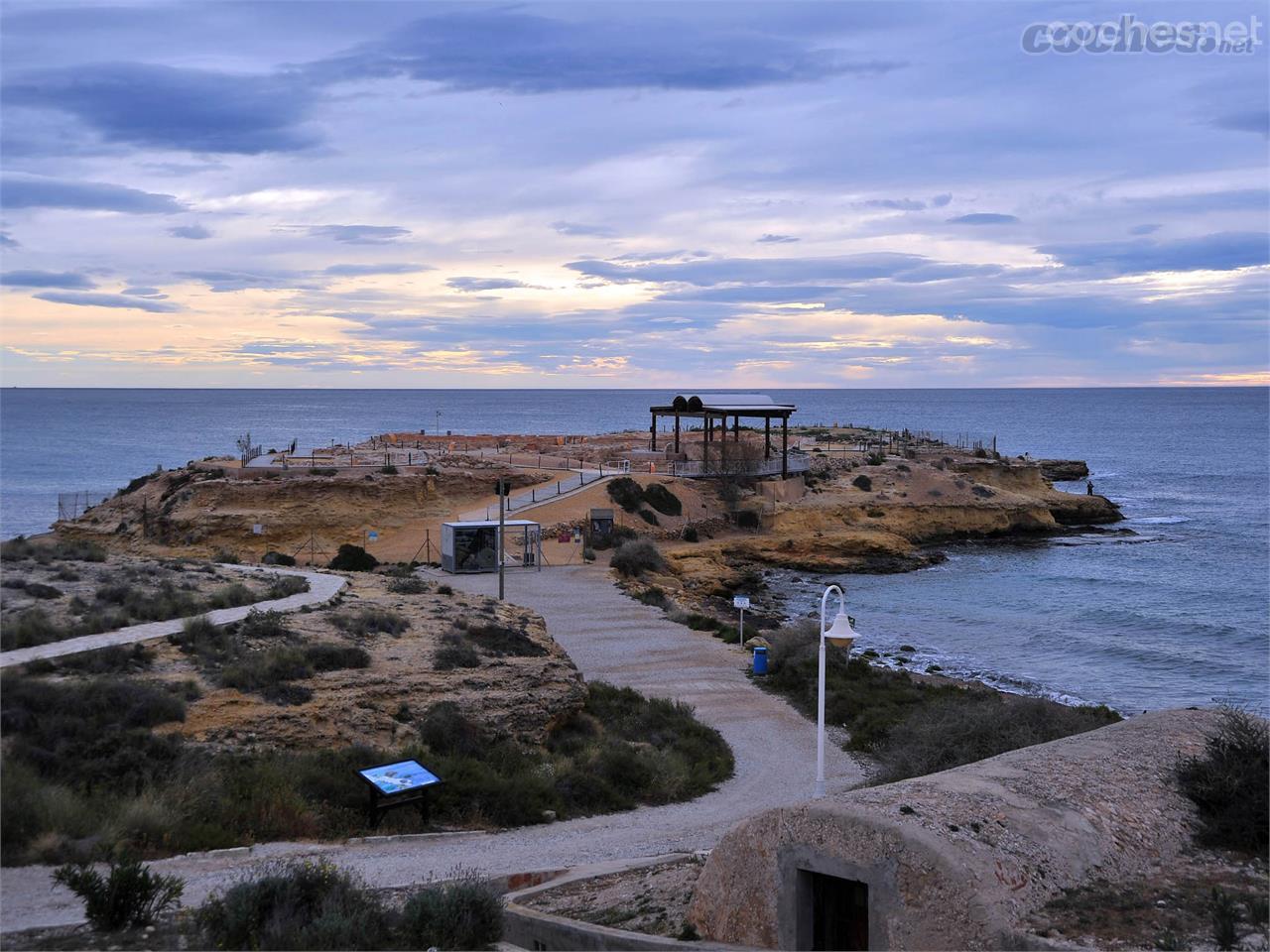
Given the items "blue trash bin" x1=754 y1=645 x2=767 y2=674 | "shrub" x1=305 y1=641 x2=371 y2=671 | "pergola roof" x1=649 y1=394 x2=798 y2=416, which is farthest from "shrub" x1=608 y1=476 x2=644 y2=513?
"shrub" x1=305 y1=641 x2=371 y2=671

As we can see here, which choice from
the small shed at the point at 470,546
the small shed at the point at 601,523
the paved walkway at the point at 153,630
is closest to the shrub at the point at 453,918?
the paved walkway at the point at 153,630

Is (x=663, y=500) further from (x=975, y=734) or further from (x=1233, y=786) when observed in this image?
(x=1233, y=786)

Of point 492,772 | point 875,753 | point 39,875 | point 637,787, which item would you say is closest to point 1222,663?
point 875,753

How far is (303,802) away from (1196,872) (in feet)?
32.6

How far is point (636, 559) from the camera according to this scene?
41031 mm

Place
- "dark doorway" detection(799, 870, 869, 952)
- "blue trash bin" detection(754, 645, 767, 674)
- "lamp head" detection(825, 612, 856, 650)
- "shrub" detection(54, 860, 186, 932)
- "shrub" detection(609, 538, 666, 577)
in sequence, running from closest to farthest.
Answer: "shrub" detection(54, 860, 186, 932), "dark doorway" detection(799, 870, 869, 952), "lamp head" detection(825, 612, 856, 650), "blue trash bin" detection(754, 645, 767, 674), "shrub" detection(609, 538, 666, 577)

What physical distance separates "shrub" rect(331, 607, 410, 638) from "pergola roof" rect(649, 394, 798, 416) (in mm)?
37327

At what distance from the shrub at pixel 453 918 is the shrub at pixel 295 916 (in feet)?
0.81

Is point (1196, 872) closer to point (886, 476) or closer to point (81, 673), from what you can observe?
point (81, 673)

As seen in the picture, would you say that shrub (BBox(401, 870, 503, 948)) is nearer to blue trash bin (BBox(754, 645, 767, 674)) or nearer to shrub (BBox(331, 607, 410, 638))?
shrub (BBox(331, 607, 410, 638))

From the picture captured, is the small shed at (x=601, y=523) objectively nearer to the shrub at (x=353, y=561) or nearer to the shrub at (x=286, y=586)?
the shrub at (x=353, y=561)

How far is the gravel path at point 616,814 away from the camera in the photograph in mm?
11812

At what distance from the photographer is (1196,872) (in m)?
9.94

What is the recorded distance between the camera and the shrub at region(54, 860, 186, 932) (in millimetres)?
9320
